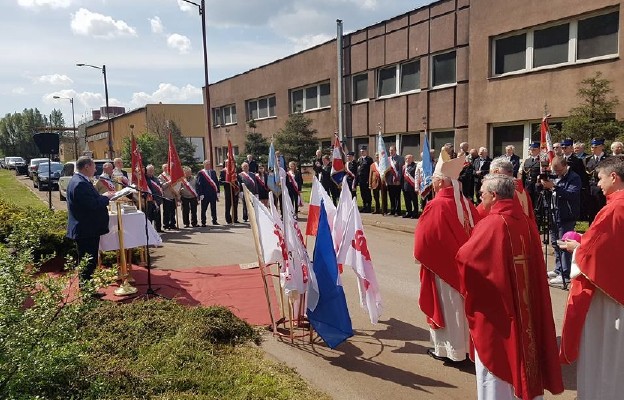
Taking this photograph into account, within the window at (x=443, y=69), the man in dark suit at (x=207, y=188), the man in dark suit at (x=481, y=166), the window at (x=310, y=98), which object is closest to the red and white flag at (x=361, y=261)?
the man in dark suit at (x=481, y=166)

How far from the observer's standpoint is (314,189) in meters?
6.15

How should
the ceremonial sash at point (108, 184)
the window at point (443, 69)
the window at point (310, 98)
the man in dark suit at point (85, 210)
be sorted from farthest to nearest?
the window at point (310, 98) < the window at point (443, 69) < the ceremonial sash at point (108, 184) < the man in dark suit at point (85, 210)

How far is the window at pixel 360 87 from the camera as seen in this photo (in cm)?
2427

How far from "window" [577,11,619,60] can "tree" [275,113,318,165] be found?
13.8 meters

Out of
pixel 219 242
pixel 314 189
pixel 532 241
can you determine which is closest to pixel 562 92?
pixel 219 242

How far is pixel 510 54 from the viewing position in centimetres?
1717

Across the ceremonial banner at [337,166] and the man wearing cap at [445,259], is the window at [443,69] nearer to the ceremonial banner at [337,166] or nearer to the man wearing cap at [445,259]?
→ the ceremonial banner at [337,166]

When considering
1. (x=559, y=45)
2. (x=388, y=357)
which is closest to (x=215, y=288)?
(x=388, y=357)

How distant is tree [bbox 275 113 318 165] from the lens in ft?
84.4

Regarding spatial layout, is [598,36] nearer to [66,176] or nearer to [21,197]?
[66,176]

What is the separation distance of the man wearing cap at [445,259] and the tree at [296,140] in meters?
20.8

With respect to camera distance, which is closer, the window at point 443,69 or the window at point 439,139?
the window at point 443,69

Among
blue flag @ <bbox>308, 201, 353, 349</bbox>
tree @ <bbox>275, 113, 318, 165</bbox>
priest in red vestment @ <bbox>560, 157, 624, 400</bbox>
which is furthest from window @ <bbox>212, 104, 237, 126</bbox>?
priest in red vestment @ <bbox>560, 157, 624, 400</bbox>

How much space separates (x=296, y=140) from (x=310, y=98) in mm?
3737
